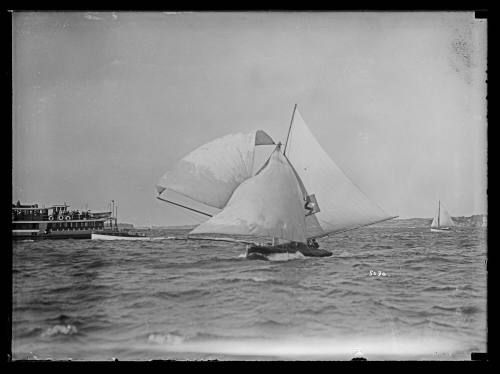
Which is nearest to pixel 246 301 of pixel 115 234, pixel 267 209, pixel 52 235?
pixel 267 209

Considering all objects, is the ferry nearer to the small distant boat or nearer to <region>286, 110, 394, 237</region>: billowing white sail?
the small distant boat

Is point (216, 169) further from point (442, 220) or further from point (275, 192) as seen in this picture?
point (442, 220)

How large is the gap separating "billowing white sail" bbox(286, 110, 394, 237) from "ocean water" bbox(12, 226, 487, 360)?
0.08 metres

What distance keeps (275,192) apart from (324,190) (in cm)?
25

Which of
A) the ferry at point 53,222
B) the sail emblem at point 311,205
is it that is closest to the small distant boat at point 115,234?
the ferry at point 53,222

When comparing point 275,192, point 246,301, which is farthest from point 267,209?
point 246,301

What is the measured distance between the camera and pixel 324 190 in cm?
256

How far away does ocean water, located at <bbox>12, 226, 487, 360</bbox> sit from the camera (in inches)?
96.4

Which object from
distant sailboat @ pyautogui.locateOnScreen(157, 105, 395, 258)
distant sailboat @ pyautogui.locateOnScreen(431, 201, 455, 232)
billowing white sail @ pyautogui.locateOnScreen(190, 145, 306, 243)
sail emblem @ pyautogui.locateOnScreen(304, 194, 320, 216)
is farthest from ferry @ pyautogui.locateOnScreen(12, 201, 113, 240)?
distant sailboat @ pyautogui.locateOnScreen(431, 201, 455, 232)

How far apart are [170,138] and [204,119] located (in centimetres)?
20

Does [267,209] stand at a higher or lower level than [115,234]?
higher

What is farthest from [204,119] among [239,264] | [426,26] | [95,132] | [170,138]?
[426,26]

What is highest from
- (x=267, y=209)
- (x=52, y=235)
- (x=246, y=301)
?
(x=267, y=209)

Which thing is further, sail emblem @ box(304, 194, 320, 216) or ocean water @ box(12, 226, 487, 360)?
sail emblem @ box(304, 194, 320, 216)
